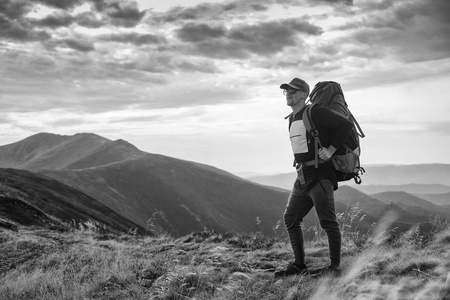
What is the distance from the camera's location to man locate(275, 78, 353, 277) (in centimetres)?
545

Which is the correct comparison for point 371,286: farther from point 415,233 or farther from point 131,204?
point 131,204

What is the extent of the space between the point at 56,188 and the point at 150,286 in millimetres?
54491

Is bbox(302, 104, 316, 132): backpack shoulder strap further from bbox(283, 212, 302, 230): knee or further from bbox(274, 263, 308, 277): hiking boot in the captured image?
bbox(274, 263, 308, 277): hiking boot

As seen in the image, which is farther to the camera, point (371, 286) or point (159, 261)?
point (159, 261)

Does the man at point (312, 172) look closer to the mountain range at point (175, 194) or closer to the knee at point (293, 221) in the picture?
the knee at point (293, 221)

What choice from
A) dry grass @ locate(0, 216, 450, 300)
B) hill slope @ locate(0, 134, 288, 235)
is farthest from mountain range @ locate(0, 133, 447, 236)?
dry grass @ locate(0, 216, 450, 300)

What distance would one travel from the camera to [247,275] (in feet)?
17.3

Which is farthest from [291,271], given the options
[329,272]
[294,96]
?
[294,96]

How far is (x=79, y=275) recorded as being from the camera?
5859mm

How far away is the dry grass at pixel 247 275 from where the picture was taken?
3.99 metres

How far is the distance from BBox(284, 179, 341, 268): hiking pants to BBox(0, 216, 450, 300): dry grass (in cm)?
32

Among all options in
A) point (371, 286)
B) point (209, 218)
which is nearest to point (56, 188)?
point (371, 286)

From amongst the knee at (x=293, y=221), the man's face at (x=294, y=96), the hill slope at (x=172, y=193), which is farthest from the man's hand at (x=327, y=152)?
the hill slope at (x=172, y=193)

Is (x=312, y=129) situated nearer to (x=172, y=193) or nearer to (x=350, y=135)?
(x=350, y=135)
